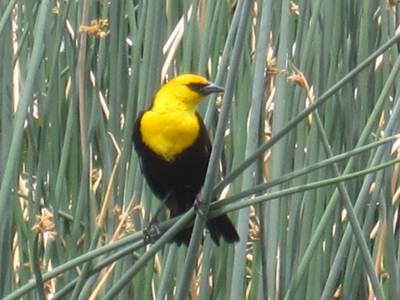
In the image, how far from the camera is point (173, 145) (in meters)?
1.59

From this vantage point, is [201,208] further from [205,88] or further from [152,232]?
[205,88]

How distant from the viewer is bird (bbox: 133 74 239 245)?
156 cm

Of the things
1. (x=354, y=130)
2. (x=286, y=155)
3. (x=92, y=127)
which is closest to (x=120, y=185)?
(x=92, y=127)

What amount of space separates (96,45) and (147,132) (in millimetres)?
213

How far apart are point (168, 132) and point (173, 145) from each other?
0.07ft

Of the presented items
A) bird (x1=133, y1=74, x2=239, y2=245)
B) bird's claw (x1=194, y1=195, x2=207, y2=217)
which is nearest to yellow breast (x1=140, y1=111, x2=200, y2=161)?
bird (x1=133, y1=74, x2=239, y2=245)

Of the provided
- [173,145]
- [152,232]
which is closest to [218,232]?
[152,232]

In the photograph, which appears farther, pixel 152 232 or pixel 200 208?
pixel 152 232

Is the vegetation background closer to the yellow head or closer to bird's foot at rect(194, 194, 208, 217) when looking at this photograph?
the yellow head

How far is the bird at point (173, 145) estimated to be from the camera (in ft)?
5.11

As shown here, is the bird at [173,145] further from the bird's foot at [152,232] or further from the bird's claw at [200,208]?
the bird's claw at [200,208]

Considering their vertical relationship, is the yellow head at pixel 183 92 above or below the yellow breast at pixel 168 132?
above

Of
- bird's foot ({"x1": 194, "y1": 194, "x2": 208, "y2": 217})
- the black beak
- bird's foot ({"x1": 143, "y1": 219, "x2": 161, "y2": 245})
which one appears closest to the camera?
bird's foot ({"x1": 194, "y1": 194, "x2": 208, "y2": 217})

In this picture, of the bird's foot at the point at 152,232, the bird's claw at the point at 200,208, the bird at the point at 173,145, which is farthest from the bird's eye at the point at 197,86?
the bird's claw at the point at 200,208
